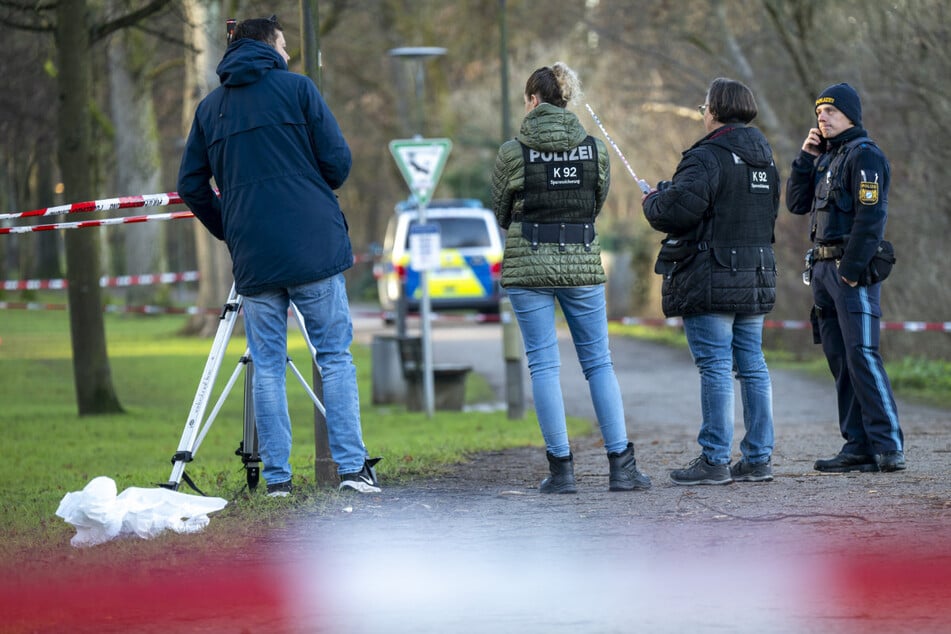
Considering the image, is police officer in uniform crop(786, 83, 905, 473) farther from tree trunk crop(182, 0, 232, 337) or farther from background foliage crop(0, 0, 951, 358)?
tree trunk crop(182, 0, 232, 337)

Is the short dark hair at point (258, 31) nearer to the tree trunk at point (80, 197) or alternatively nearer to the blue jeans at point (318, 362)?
the blue jeans at point (318, 362)

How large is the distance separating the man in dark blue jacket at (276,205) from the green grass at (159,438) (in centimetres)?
57

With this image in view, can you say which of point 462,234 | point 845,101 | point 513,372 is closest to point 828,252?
point 845,101

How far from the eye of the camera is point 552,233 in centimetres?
741

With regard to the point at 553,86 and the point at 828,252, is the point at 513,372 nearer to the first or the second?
the point at 828,252

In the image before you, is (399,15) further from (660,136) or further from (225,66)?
(225,66)

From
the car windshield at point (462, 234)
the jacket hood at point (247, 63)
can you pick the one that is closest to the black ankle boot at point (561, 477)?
the jacket hood at point (247, 63)

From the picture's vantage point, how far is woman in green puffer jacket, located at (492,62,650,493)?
738cm

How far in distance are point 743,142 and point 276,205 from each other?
2.27 metres

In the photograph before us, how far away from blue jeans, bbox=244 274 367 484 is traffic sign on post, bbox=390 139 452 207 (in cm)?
855

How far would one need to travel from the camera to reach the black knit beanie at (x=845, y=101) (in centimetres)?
812

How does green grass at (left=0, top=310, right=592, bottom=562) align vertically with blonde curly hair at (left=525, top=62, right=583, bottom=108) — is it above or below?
below

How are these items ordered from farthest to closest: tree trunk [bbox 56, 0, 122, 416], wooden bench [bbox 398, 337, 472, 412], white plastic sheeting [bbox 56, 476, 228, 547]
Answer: wooden bench [bbox 398, 337, 472, 412]
tree trunk [bbox 56, 0, 122, 416]
white plastic sheeting [bbox 56, 476, 228, 547]

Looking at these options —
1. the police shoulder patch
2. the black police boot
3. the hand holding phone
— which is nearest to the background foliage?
the hand holding phone
